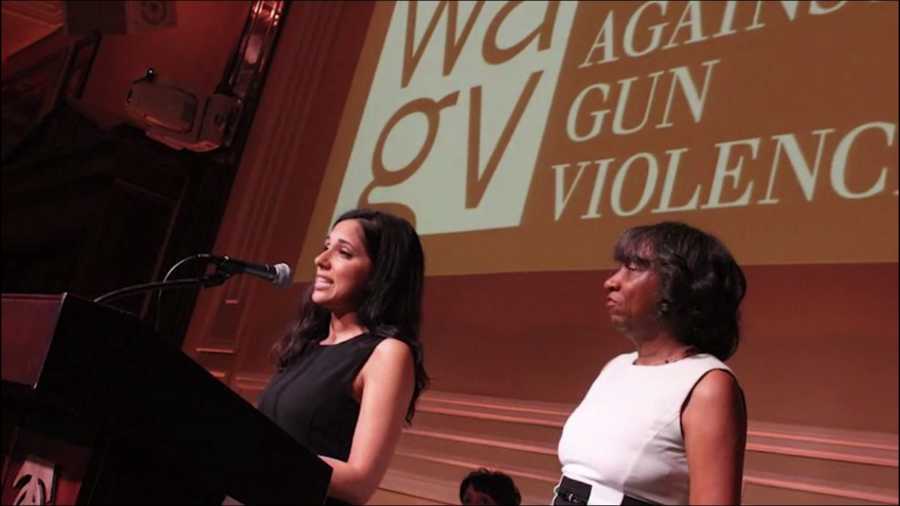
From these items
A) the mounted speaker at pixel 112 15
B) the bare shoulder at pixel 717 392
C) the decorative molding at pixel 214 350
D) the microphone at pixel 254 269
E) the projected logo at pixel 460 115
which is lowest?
the bare shoulder at pixel 717 392

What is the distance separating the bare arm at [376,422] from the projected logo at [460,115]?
145 centimetres

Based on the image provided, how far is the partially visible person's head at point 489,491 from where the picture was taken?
2.95 metres

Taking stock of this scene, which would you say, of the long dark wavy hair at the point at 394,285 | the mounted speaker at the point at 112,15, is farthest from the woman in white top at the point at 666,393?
the mounted speaker at the point at 112,15

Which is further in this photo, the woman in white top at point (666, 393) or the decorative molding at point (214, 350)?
the decorative molding at point (214, 350)

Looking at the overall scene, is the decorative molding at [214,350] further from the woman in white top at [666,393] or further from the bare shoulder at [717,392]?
the bare shoulder at [717,392]

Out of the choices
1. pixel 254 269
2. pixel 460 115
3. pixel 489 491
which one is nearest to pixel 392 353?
pixel 254 269

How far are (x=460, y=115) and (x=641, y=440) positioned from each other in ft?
7.44

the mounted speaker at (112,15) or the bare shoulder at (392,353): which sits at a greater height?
the mounted speaker at (112,15)

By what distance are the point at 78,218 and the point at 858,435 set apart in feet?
13.5

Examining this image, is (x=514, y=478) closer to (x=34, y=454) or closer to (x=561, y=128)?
(x=561, y=128)

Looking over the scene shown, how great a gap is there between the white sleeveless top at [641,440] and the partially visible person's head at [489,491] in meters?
1.55

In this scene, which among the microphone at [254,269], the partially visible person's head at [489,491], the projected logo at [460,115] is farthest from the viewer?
the projected logo at [460,115]

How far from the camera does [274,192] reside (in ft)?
16.4

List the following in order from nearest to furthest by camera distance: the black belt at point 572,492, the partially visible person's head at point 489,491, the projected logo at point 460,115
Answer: the black belt at point 572,492
the partially visible person's head at point 489,491
the projected logo at point 460,115
